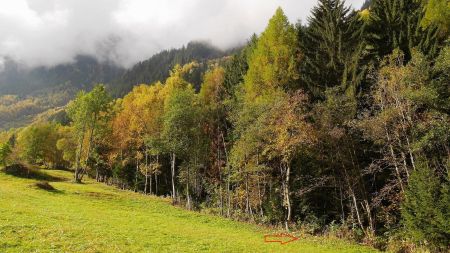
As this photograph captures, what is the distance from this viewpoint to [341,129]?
112 ft

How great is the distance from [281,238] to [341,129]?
38.8ft

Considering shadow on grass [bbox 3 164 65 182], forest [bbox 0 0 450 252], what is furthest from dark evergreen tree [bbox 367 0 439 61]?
shadow on grass [bbox 3 164 65 182]

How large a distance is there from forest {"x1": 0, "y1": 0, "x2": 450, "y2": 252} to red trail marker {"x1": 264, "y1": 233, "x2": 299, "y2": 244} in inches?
106

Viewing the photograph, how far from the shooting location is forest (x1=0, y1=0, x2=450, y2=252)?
2727cm

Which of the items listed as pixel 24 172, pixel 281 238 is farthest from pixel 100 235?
pixel 24 172

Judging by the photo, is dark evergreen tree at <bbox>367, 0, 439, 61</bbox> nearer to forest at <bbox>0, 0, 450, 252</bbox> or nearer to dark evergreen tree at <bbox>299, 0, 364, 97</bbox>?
forest at <bbox>0, 0, 450, 252</bbox>

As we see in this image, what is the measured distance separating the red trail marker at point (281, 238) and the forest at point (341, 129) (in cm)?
270

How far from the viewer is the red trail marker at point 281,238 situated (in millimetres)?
31769

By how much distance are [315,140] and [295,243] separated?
10832 mm

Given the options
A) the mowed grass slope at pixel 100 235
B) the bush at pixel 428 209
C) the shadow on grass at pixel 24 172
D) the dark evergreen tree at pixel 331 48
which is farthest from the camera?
the shadow on grass at pixel 24 172

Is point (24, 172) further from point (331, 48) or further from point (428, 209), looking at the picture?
point (428, 209)

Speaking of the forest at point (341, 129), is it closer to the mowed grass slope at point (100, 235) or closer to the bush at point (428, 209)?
the bush at point (428, 209)

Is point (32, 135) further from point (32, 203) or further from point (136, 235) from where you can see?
point (136, 235)

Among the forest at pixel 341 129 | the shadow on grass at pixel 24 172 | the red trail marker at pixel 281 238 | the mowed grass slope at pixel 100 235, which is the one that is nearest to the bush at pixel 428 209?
the forest at pixel 341 129
